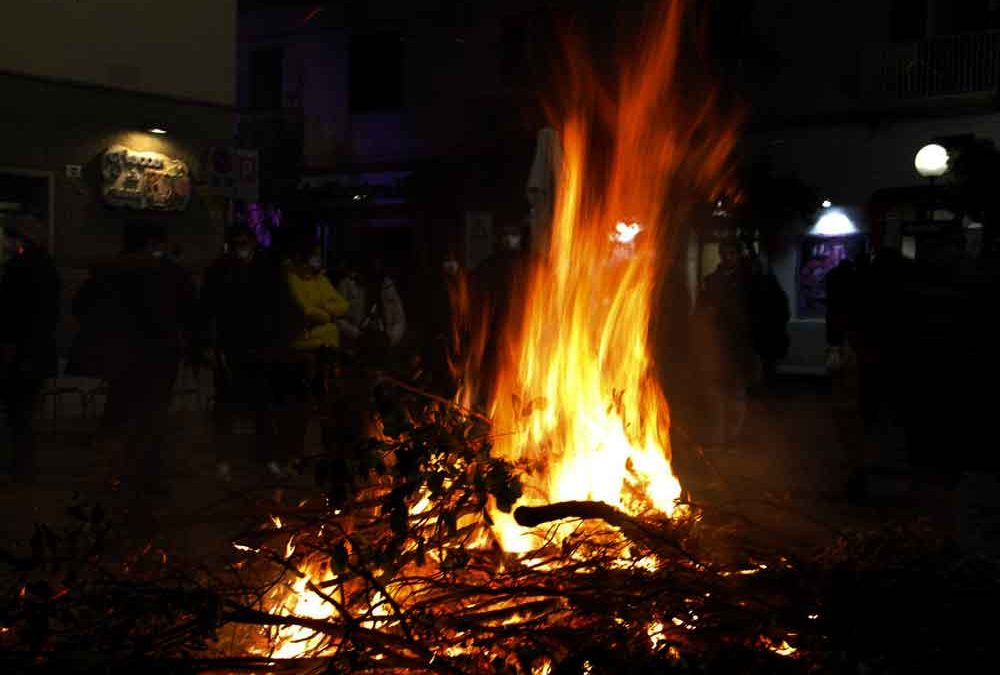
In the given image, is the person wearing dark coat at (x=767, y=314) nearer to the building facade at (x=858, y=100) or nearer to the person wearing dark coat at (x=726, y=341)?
the person wearing dark coat at (x=726, y=341)

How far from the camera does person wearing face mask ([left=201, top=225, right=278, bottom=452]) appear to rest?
9.40 m

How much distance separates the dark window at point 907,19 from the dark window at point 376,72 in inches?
503

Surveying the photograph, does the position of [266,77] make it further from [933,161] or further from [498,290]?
[498,290]

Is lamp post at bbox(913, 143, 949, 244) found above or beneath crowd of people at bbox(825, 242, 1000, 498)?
above

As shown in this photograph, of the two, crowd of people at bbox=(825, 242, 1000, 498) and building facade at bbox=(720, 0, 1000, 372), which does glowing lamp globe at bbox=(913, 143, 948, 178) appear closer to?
building facade at bbox=(720, 0, 1000, 372)

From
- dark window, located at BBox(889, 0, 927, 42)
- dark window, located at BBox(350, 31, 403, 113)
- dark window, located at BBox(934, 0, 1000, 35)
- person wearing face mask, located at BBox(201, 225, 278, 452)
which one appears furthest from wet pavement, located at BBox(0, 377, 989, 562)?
dark window, located at BBox(350, 31, 403, 113)

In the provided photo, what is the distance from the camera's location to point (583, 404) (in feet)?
19.4

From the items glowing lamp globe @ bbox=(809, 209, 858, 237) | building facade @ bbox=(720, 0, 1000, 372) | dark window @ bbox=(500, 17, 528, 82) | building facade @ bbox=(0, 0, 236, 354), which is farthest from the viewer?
dark window @ bbox=(500, 17, 528, 82)

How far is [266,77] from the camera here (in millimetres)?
32062

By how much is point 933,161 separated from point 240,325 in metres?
10.8

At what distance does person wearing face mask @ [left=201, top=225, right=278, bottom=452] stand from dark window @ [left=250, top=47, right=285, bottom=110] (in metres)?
22.8

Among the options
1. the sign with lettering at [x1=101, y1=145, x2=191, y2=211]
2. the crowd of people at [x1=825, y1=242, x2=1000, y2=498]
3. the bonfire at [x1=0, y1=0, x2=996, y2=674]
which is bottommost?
the bonfire at [x1=0, y1=0, x2=996, y2=674]

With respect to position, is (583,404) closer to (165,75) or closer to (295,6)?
(165,75)

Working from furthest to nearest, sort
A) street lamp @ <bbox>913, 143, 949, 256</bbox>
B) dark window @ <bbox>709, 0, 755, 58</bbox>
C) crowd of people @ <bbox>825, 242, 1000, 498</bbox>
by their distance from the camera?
1. dark window @ <bbox>709, 0, 755, 58</bbox>
2. street lamp @ <bbox>913, 143, 949, 256</bbox>
3. crowd of people @ <bbox>825, 242, 1000, 498</bbox>
